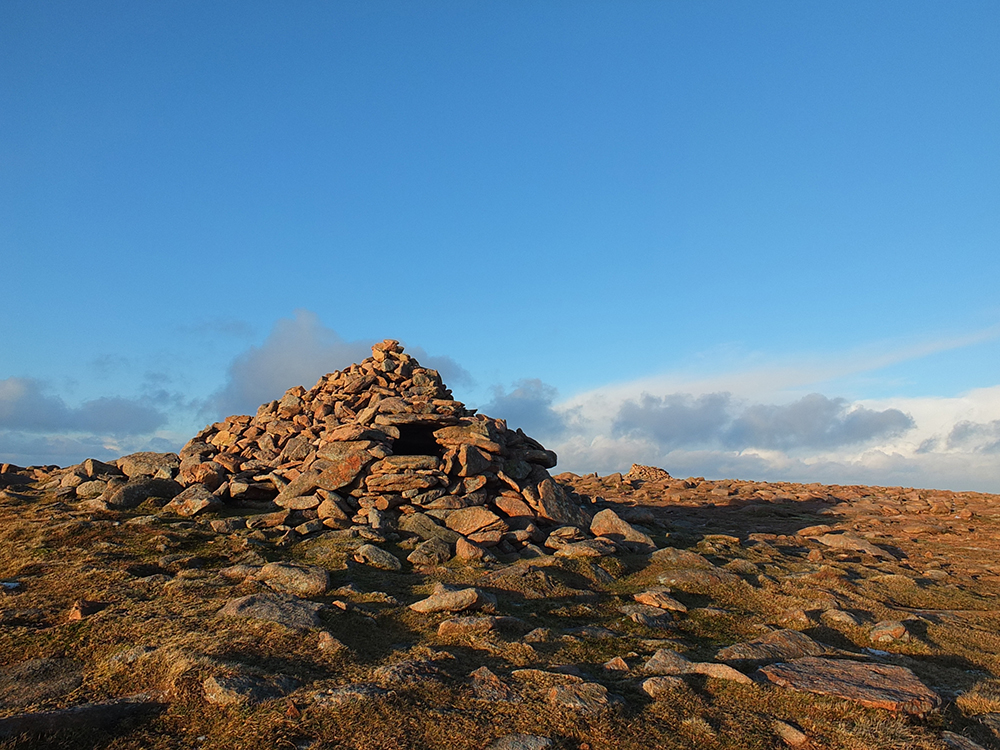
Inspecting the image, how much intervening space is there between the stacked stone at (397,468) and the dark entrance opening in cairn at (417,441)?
41mm

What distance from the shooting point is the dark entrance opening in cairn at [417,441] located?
23.2 m

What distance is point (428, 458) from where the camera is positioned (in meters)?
21.1

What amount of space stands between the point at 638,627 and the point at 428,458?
32.5 ft

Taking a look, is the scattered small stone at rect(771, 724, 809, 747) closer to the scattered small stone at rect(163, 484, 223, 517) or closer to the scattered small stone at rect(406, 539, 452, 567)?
the scattered small stone at rect(406, 539, 452, 567)

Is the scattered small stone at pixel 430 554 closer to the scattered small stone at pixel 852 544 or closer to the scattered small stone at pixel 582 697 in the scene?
the scattered small stone at pixel 582 697

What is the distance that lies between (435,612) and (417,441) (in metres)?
11.9

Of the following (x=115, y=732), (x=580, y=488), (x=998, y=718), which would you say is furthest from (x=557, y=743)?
(x=580, y=488)

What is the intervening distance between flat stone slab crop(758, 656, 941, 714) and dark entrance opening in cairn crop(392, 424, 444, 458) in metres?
14.3

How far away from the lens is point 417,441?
78.8 ft

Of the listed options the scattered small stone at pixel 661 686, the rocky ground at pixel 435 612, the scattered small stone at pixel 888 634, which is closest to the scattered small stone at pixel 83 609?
the rocky ground at pixel 435 612

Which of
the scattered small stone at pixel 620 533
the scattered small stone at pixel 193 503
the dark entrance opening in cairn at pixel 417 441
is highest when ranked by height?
the dark entrance opening in cairn at pixel 417 441

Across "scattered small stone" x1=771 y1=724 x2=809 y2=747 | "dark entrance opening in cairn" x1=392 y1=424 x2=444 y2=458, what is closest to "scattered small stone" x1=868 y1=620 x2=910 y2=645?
"scattered small stone" x1=771 y1=724 x2=809 y2=747

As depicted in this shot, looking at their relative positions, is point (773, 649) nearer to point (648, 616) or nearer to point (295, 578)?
point (648, 616)

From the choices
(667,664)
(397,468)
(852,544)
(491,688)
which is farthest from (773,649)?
(852,544)
